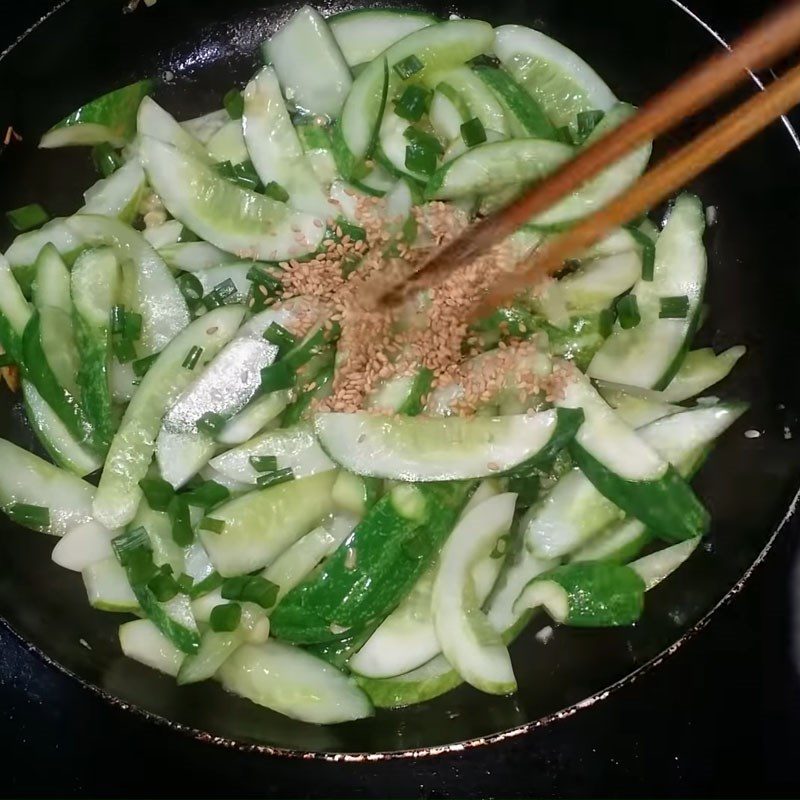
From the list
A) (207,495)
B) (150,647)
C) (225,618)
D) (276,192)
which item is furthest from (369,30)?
(150,647)

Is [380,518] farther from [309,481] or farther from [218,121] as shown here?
[218,121]

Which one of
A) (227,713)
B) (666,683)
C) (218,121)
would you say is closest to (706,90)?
(218,121)

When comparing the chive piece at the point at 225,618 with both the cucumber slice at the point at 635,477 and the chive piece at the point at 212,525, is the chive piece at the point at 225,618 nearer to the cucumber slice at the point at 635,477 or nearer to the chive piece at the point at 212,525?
the chive piece at the point at 212,525

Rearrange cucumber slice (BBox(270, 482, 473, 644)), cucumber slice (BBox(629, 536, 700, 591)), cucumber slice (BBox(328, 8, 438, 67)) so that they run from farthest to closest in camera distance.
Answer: cucumber slice (BBox(328, 8, 438, 67)) < cucumber slice (BBox(629, 536, 700, 591)) < cucumber slice (BBox(270, 482, 473, 644))

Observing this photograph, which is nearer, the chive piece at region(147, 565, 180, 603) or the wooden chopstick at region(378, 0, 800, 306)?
the chive piece at region(147, 565, 180, 603)

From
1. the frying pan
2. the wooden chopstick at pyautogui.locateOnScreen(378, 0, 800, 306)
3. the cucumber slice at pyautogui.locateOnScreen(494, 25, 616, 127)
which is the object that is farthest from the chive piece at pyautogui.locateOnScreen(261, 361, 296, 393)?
the cucumber slice at pyautogui.locateOnScreen(494, 25, 616, 127)

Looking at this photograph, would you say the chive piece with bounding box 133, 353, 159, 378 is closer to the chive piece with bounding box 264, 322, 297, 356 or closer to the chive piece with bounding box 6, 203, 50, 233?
Answer: the chive piece with bounding box 264, 322, 297, 356
